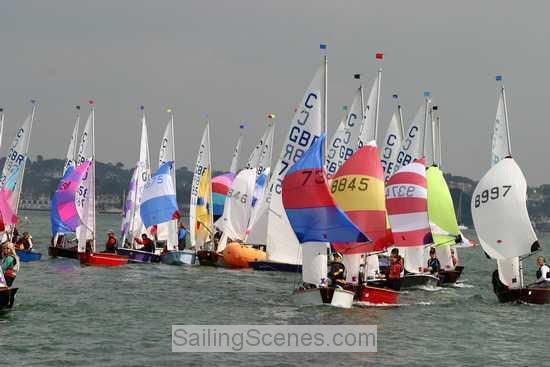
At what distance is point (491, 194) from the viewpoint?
3781 cm

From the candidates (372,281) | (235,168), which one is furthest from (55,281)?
(235,168)

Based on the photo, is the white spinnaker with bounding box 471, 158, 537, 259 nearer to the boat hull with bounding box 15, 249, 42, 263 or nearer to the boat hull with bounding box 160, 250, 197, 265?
the boat hull with bounding box 160, 250, 197, 265

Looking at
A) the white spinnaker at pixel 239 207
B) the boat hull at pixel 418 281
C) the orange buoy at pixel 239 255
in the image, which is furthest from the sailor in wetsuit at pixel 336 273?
the white spinnaker at pixel 239 207


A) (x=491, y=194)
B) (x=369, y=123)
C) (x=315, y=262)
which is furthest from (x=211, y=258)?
(x=315, y=262)

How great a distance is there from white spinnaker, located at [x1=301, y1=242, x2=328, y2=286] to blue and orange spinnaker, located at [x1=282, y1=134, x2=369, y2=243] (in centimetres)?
25

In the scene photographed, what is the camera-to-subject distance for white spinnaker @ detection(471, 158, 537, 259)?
37.0m

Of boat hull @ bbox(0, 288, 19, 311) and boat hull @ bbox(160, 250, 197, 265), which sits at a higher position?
boat hull @ bbox(160, 250, 197, 265)

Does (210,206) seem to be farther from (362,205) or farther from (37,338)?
(37,338)

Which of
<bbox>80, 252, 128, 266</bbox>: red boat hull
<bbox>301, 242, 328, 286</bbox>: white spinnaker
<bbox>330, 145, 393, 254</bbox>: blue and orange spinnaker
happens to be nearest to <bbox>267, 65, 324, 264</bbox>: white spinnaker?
<bbox>330, 145, 393, 254</bbox>: blue and orange spinnaker

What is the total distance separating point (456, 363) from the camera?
2506cm

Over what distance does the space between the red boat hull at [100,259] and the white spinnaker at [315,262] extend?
1736 centimetres

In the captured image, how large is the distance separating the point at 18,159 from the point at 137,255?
8970mm

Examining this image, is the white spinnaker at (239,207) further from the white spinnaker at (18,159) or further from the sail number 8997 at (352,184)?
the sail number 8997 at (352,184)

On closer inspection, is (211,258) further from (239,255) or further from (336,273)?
(336,273)
